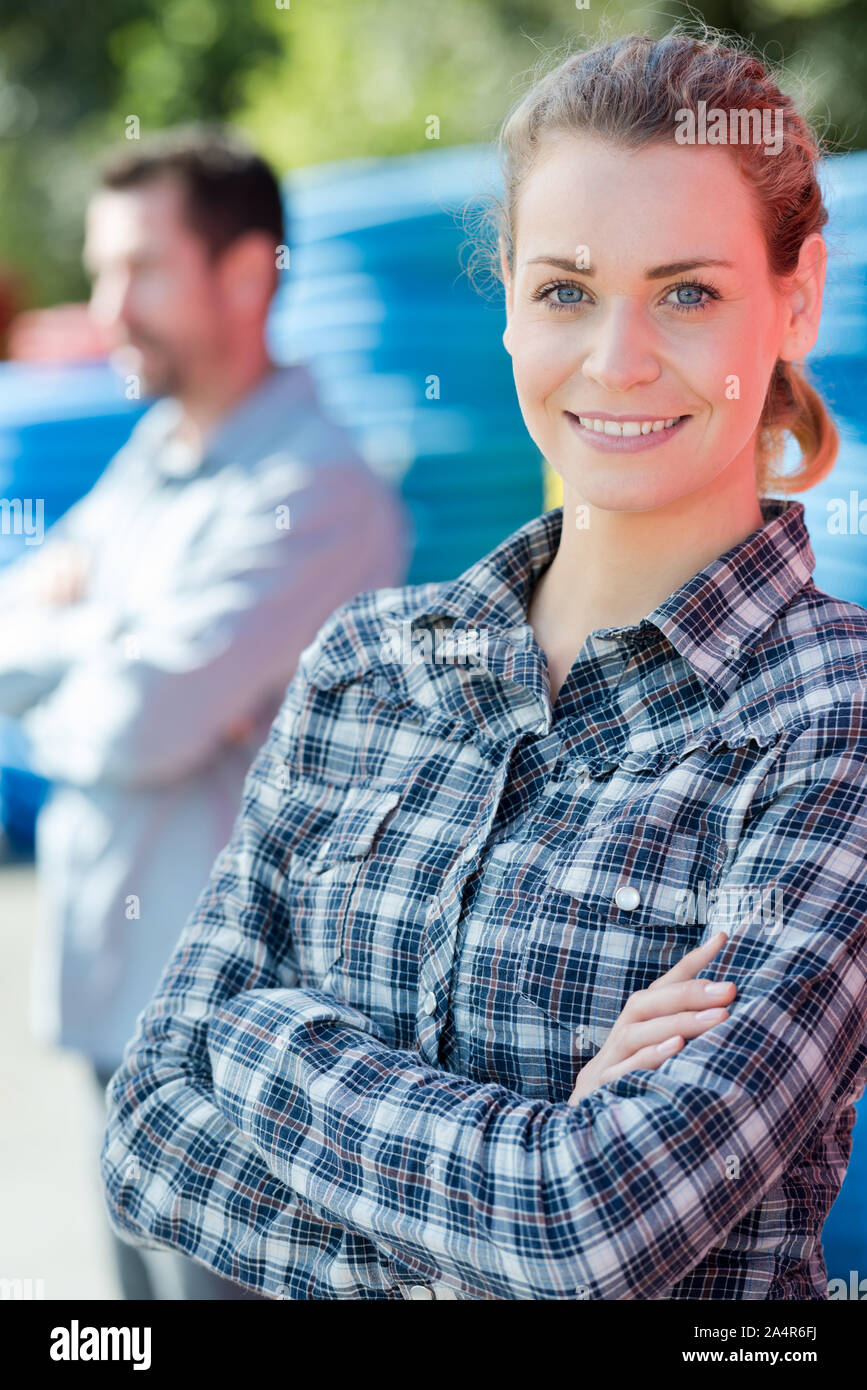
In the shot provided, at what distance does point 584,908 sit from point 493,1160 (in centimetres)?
25

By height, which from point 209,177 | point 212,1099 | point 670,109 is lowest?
point 212,1099

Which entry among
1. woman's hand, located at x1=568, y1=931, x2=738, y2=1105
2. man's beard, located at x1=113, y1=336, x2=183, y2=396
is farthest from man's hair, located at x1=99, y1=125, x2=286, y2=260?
woman's hand, located at x1=568, y1=931, x2=738, y2=1105

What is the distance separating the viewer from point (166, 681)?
8.33 feet

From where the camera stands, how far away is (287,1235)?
1.41 m

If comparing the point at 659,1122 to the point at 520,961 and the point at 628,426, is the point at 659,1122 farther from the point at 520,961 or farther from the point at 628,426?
the point at 628,426

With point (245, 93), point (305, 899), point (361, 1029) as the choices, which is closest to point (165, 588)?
point (305, 899)

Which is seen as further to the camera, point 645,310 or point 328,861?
point 328,861

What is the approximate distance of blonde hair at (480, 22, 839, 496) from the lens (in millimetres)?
1411

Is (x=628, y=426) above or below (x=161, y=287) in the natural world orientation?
below

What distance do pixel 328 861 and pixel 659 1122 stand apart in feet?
1.66

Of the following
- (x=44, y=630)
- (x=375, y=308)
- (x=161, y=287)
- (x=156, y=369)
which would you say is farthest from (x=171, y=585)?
(x=375, y=308)

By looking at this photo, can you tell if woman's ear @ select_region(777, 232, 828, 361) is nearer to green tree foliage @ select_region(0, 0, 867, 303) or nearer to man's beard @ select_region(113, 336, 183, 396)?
man's beard @ select_region(113, 336, 183, 396)

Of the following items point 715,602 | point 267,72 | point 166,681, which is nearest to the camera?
point 715,602
